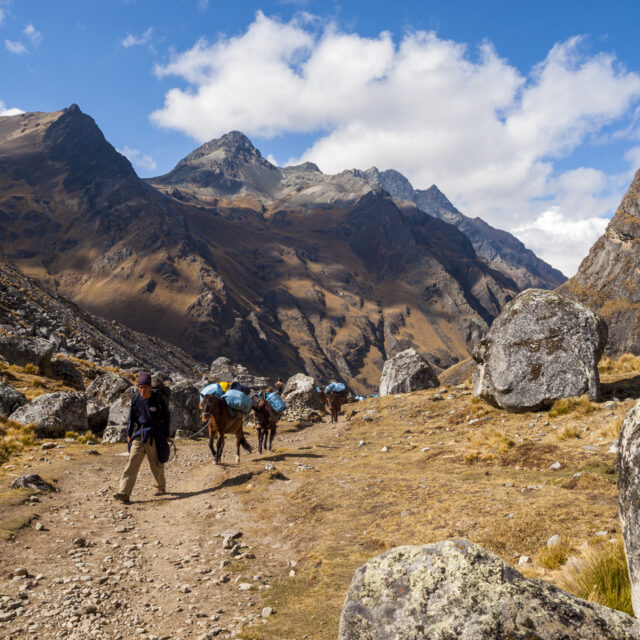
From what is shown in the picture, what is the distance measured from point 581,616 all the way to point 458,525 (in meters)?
A: 5.70

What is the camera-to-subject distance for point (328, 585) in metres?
6.71

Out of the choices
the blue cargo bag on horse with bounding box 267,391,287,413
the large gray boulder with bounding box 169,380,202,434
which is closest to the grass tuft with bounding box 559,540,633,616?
the blue cargo bag on horse with bounding box 267,391,287,413

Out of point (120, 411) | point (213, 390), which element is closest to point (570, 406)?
point (213, 390)

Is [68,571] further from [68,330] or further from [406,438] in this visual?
[68,330]

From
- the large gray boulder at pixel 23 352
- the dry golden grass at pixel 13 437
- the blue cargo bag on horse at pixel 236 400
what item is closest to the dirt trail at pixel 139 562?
the dry golden grass at pixel 13 437

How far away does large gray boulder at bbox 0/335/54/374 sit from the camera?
28.9 m

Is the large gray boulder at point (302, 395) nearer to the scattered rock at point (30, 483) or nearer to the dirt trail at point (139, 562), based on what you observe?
the dirt trail at point (139, 562)

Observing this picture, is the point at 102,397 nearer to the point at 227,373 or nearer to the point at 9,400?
the point at 9,400

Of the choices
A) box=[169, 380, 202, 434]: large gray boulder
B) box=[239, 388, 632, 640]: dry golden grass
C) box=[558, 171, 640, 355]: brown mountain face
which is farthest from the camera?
box=[558, 171, 640, 355]: brown mountain face

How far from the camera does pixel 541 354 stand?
18.3 metres

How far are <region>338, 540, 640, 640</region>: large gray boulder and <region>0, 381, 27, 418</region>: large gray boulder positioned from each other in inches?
834

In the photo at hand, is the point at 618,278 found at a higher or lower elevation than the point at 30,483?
higher

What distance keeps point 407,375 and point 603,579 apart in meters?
36.6

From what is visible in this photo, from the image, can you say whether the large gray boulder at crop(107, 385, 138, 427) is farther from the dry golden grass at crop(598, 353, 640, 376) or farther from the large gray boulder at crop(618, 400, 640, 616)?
the dry golden grass at crop(598, 353, 640, 376)
